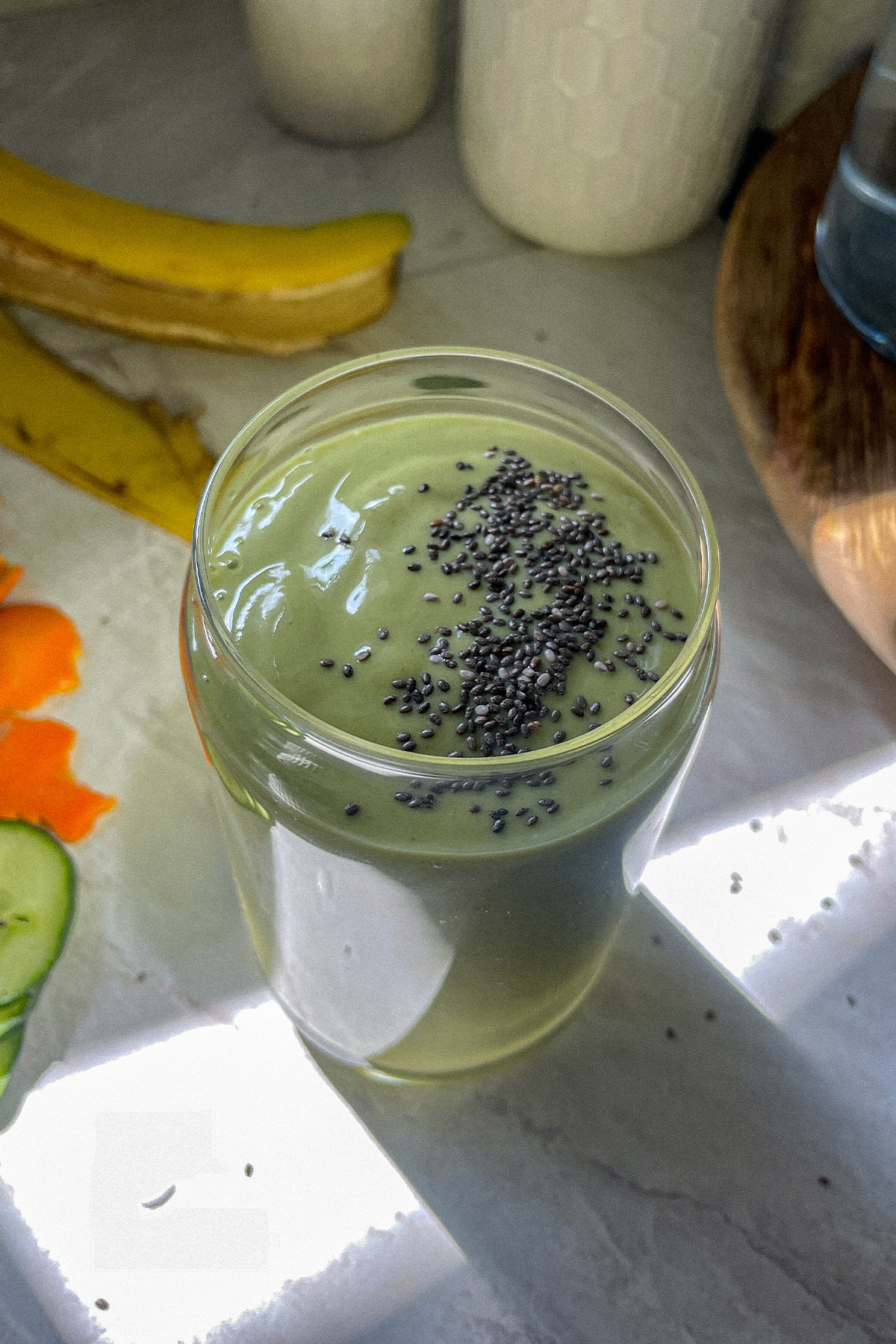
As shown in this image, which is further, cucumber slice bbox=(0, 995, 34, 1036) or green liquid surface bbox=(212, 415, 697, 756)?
cucumber slice bbox=(0, 995, 34, 1036)

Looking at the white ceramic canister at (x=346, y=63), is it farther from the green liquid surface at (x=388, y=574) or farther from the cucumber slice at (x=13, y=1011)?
the cucumber slice at (x=13, y=1011)

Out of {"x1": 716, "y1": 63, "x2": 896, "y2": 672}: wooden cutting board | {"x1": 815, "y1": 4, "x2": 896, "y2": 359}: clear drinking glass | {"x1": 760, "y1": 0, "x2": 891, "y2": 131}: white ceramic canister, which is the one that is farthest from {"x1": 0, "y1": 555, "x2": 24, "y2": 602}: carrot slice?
{"x1": 760, "y1": 0, "x2": 891, "y2": 131}: white ceramic canister

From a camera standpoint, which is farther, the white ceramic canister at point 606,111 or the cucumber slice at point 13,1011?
the white ceramic canister at point 606,111

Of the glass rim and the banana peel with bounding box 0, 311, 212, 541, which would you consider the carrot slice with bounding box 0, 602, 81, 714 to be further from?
the glass rim

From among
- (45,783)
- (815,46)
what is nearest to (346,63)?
(815,46)

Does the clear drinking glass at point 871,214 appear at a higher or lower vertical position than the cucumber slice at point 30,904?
higher

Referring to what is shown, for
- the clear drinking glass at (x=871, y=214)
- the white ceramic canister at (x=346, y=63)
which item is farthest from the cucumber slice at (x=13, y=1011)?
the white ceramic canister at (x=346, y=63)

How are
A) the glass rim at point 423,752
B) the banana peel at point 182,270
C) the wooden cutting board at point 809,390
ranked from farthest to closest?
the banana peel at point 182,270 < the wooden cutting board at point 809,390 < the glass rim at point 423,752
